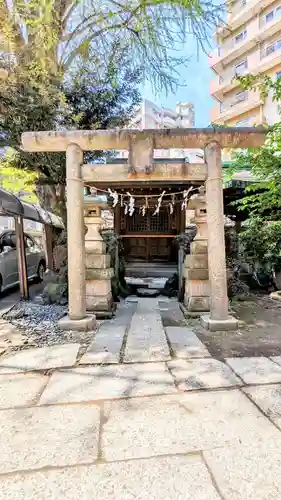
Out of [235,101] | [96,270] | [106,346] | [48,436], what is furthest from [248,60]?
[48,436]

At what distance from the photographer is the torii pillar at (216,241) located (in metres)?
4.66

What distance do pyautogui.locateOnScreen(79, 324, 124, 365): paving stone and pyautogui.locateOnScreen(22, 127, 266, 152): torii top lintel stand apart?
300cm

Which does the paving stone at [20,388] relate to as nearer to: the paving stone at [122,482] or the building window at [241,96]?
the paving stone at [122,482]

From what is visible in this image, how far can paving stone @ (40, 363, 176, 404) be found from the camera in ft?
8.50

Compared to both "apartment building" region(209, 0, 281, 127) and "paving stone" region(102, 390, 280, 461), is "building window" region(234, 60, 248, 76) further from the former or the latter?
"paving stone" region(102, 390, 280, 461)

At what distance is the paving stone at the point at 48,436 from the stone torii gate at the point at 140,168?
239 cm

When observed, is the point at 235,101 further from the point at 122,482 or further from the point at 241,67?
the point at 122,482

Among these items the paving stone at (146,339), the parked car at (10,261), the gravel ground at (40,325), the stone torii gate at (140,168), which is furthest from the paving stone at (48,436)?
the parked car at (10,261)

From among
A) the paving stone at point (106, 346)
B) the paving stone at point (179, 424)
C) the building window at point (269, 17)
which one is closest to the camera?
the paving stone at point (179, 424)

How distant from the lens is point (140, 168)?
4828 mm

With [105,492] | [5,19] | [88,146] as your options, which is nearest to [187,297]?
[88,146]

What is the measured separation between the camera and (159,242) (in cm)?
1133

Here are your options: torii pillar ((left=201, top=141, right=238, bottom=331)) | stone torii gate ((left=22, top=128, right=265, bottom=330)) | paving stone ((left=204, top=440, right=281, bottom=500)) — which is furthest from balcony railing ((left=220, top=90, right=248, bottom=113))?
paving stone ((left=204, top=440, right=281, bottom=500))

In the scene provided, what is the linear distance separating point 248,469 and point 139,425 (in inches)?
30.6
